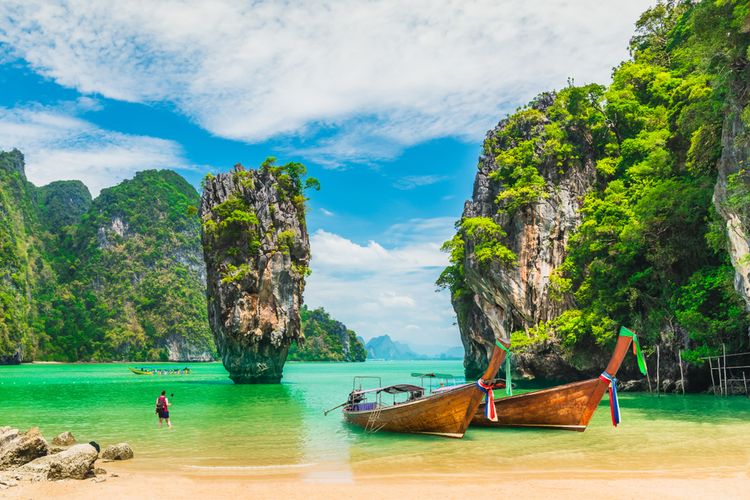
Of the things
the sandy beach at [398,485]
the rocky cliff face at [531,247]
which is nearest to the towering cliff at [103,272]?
the rocky cliff face at [531,247]

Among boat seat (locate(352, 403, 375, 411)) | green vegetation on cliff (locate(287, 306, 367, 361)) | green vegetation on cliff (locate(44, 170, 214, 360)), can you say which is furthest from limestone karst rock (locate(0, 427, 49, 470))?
green vegetation on cliff (locate(287, 306, 367, 361))

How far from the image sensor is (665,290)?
23688mm

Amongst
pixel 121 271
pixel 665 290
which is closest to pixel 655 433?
pixel 665 290

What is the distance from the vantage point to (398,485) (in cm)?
918

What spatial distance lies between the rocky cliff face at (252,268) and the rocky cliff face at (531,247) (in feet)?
43.5

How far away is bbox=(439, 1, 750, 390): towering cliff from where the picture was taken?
723 inches

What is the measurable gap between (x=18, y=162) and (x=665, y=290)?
129 meters

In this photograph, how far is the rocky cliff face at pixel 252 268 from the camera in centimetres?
3825

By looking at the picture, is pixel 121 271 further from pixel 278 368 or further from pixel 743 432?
pixel 743 432

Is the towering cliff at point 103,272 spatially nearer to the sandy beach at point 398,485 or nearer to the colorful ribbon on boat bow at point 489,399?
the sandy beach at point 398,485

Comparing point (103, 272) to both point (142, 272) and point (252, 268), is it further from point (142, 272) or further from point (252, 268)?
point (252, 268)

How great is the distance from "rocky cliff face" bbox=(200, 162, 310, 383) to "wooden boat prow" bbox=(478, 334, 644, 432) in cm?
2519

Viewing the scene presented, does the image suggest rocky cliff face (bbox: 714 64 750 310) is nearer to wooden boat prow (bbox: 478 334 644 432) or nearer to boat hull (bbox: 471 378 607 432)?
wooden boat prow (bbox: 478 334 644 432)

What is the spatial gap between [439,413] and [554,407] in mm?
3291
